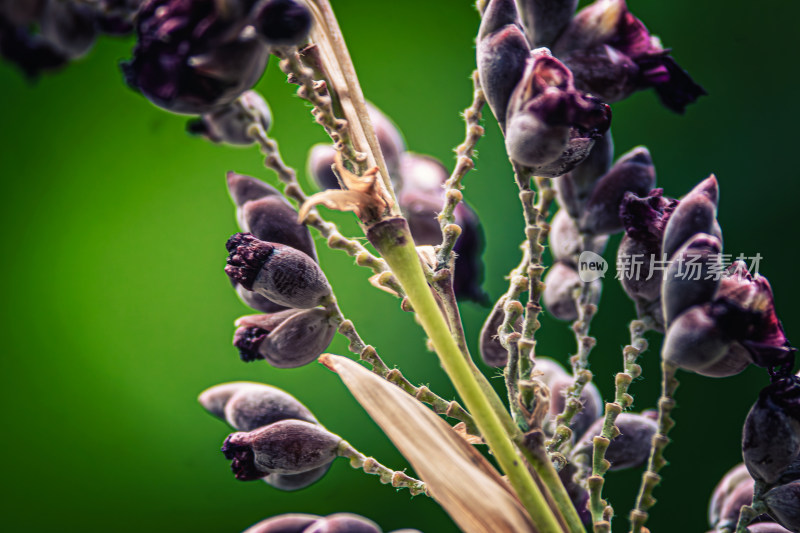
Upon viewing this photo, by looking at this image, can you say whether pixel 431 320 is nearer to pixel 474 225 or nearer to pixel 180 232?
pixel 474 225

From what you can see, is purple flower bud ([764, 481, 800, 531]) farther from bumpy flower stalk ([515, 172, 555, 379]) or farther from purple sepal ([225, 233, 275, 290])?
purple sepal ([225, 233, 275, 290])

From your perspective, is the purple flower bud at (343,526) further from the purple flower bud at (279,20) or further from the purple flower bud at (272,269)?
the purple flower bud at (279,20)

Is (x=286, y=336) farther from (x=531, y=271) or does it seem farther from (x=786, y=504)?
(x=786, y=504)

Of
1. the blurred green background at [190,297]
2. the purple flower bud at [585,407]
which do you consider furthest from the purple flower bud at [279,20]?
the blurred green background at [190,297]

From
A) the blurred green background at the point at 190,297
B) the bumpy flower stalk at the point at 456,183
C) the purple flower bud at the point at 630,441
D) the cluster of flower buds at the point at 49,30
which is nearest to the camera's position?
the cluster of flower buds at the point at 49,30

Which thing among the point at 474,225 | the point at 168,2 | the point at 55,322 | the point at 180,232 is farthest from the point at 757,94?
the point at 55,322

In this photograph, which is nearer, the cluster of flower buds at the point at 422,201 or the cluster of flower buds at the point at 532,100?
the cluster of flower buds at the point at 532,100

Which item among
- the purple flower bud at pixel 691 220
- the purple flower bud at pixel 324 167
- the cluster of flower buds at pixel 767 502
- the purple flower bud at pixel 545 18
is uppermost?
the purple flower bud at pixel 545 18
